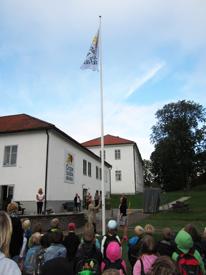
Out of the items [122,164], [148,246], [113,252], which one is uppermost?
[122,164]

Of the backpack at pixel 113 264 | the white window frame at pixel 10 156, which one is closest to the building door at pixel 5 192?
the white window frame at pixel 10 156

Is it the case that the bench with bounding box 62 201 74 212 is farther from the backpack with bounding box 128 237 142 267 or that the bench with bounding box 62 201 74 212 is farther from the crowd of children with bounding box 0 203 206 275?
the backpack with bounding box 128 237 142 267

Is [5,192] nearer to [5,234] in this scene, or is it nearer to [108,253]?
[108,253]

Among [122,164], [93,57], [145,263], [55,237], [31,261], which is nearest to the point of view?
[145,263]

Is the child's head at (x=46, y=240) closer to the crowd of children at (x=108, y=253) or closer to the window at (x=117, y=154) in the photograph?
the crowd of children at (x=108, y=253)

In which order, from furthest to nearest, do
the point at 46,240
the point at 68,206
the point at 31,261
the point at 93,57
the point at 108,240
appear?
the point at 68,206 < the point at 93,57 < the point at 31,261 < the point at 108,240 < the point at 46,240

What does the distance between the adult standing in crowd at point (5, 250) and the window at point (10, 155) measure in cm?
2329

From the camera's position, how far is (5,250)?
299 centimetres

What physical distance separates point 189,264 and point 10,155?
898 inches

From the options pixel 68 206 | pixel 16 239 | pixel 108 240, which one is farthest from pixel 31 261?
pixel 68 206

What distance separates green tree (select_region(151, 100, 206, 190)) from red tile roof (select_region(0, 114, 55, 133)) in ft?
Result: 124

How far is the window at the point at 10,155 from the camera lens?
84.9 ft

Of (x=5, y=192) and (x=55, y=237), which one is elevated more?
(x=5, y=192)

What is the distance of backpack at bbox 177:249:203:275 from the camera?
15.9 feet
